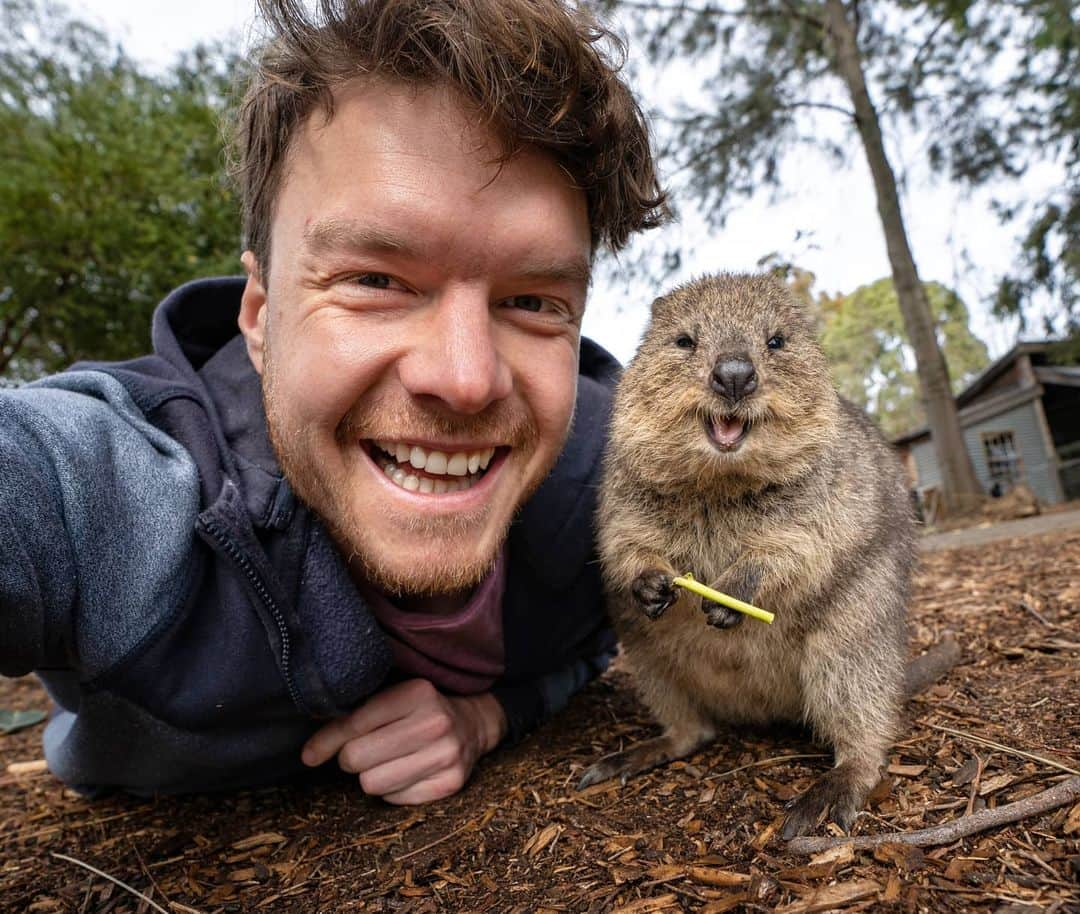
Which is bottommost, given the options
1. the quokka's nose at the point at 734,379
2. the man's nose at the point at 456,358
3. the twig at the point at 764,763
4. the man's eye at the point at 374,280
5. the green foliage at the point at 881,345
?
the twig at the point at 764,763

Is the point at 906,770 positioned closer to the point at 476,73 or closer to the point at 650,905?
the point at 650,905

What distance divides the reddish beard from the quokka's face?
426 millimetres

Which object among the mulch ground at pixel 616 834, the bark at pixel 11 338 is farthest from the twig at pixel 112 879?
the bark at pixel 11 338

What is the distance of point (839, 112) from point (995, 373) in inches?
368

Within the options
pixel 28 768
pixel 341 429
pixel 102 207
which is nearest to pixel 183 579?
pixel 341 429

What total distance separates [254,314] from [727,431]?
1377 mm

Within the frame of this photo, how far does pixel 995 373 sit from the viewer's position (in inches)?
626

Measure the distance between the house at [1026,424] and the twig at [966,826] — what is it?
13.6 meters

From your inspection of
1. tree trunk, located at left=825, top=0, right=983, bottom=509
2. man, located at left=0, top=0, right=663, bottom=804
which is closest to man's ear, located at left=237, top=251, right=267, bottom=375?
man, located at left=0, top=0, right=663, bottom=804

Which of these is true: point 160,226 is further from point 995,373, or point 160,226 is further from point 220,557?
point 995,373

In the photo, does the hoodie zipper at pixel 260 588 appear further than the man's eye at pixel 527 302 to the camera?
No

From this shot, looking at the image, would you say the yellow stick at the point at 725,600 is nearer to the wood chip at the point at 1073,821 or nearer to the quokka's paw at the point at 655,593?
the quokka's paw at the point at 655,593

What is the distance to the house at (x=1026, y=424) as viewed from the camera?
1446 cm

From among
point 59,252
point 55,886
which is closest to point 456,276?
point 55,886
